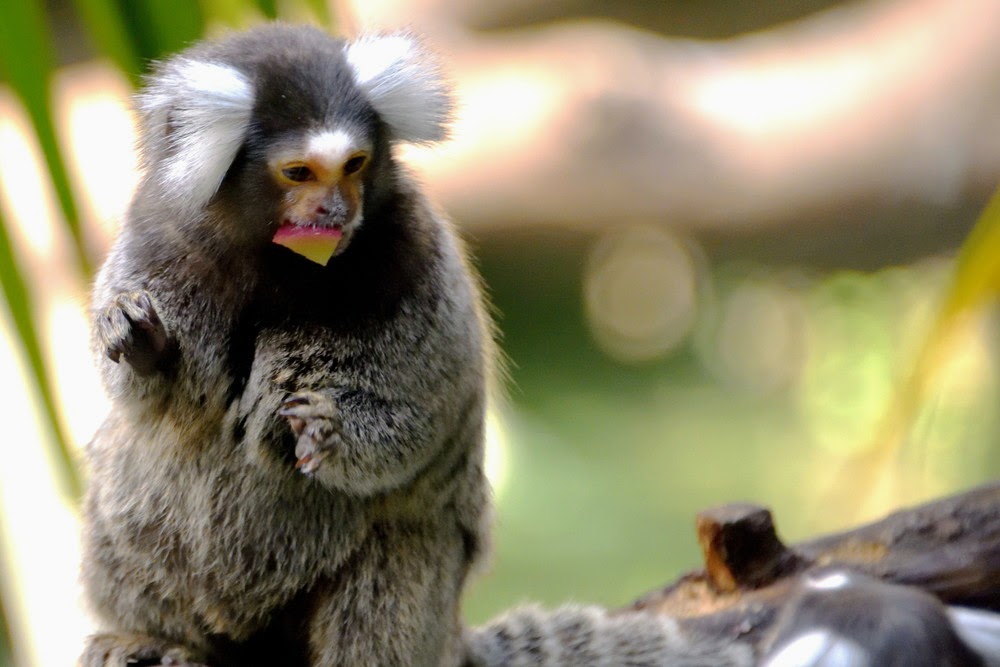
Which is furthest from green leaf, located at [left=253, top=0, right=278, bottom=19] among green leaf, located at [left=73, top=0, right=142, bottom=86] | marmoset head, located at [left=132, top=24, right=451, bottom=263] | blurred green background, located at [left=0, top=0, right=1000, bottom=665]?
blurred green background, located at [left=0, top=0, right=1000, bottom=665]

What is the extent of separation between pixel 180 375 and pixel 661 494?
5570 mm

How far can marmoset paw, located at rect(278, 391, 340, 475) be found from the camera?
2170mm

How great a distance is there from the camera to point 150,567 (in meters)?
2.45

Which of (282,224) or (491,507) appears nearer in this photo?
(282,224)

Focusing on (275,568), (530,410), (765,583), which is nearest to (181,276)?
(275,568)

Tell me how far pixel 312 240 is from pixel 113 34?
50cm

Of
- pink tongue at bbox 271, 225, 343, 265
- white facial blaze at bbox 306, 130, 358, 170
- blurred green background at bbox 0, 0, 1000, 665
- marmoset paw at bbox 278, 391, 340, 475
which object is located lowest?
blurred green background at bbox 0, 0, 1000, 665

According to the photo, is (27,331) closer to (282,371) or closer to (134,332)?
(134,332)

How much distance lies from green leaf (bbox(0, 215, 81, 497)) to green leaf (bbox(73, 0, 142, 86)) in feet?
1.31

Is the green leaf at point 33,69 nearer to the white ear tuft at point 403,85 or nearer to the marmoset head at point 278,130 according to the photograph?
the marmoset head at point 278,130

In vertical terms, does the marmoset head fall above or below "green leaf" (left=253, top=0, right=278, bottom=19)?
below

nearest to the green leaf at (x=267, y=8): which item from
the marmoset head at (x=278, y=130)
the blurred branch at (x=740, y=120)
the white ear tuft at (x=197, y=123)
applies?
the marmoset head at (x=278, y=130)

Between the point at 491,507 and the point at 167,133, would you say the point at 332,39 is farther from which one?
the point at 491,507

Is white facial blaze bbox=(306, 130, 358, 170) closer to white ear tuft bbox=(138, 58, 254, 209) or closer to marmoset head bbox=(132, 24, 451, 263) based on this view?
marmoset head bbox=(132, 24, 451, 263)
